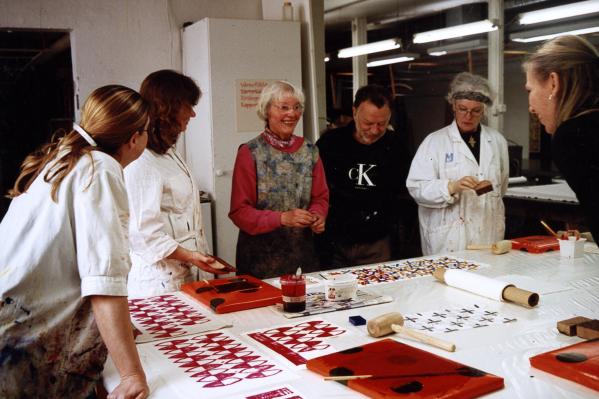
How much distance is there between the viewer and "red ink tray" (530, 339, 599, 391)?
154cm

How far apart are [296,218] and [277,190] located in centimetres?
26

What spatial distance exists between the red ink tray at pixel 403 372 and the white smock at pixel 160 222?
3.20ft

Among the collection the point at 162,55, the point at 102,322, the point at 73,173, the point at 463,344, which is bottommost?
the point at 463,344

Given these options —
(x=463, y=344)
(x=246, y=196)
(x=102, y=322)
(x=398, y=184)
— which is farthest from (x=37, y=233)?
(x=398, y=184)

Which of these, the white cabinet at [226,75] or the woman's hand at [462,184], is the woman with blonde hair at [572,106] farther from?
the white cabinet at [226,75]

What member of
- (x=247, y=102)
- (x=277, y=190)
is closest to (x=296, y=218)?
(x=277, y=190)

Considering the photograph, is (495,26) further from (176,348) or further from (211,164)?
(176,348)

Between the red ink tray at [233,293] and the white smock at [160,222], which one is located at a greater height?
the white smock at [160,222]

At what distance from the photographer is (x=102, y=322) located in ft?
4.88

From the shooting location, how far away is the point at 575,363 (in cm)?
161

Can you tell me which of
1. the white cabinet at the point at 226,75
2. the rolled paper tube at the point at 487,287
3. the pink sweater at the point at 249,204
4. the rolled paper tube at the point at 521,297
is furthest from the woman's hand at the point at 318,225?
the white cabinet at the point at 226,75

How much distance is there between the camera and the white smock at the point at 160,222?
238 centimetres

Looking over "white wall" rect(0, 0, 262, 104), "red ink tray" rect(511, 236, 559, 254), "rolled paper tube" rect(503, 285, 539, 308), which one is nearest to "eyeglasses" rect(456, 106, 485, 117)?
"red ink tray" rect(511, 236, 559, 254)

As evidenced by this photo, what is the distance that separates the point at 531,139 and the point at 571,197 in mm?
2291
